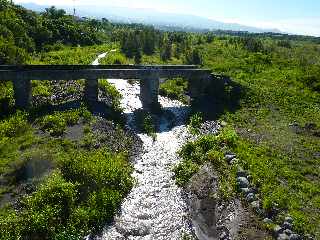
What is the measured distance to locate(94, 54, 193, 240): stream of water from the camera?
3162 cm

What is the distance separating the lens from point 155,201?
35719mm

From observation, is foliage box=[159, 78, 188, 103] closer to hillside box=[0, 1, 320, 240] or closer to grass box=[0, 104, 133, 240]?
hillside box=[0, 1, 320, 240]

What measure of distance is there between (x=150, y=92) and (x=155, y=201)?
26.8 m

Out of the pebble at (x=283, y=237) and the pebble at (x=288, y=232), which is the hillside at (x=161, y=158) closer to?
the pebble at (x=288, y=232)

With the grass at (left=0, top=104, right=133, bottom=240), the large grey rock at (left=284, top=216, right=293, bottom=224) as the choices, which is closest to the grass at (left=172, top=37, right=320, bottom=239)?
the large grey rock at (left=284, top=216, right=293, bottom=224)

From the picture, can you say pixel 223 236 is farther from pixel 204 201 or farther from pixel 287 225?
pixel 204 201

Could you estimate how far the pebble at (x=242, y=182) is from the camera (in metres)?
35.4

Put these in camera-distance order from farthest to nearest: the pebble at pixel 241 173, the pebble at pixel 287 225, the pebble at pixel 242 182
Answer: the pebble at pixel 241 173
the pebble at pixel 242 182
the pebble at pixel 287 225

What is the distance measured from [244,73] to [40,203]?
54.5 metres

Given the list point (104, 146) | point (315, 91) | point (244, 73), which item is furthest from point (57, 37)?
point (104, 146)

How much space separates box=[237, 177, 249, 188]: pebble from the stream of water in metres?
4.44

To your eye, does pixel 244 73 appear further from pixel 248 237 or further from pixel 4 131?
pixel 248 237

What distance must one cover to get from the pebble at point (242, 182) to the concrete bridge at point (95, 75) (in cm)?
2535

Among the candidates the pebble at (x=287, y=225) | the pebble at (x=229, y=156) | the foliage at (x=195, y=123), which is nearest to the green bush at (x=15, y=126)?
the foliage at (x=195, y=123)
